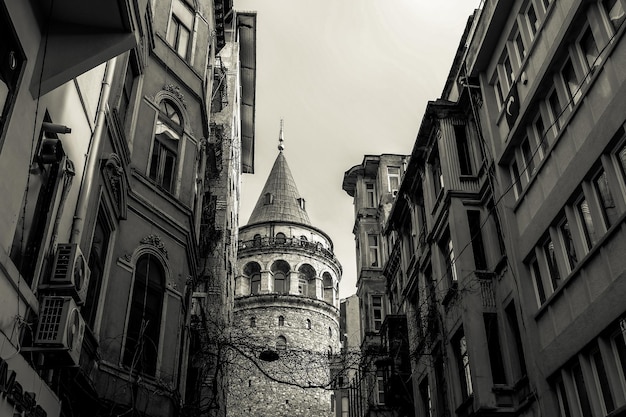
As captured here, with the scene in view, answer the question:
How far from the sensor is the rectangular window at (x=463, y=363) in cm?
1808

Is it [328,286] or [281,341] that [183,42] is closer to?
[281,341]

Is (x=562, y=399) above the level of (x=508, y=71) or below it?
below

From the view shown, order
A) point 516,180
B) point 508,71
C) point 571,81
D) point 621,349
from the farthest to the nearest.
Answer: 1. point 508,71
2. point 516,180
3. point 571,81
4. point 621,349

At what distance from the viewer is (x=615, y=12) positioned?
12.4 meters

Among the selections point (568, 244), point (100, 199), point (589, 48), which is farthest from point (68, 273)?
point (589, 48)

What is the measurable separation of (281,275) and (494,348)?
42096 millimetres

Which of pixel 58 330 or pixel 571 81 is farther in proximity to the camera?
pixel 571 81

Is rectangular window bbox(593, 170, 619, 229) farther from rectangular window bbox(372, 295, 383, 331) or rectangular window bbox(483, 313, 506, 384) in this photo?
rectangular window bbox(372, 295, 383, 331)

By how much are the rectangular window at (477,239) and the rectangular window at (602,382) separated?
→ 634 centimetres

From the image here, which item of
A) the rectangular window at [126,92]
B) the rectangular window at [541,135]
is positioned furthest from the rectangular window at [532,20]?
the rectangular window at [126,92]

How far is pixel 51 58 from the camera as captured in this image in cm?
916

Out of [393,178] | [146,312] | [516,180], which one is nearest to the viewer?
[146,312]

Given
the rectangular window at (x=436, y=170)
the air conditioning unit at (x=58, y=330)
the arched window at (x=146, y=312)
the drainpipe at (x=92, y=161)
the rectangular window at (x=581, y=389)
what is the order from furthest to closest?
the rectangular window at (x=436, y=170), the arched window at (x=146, y=312), the rectangular window at (x=581, y=389), the drainpipe at (x=92, y=161), the air conditioning unit at (x=58, y=330)

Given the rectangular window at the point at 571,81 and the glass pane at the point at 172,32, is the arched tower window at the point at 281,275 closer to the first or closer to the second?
the glass pane at the point at 172,32
